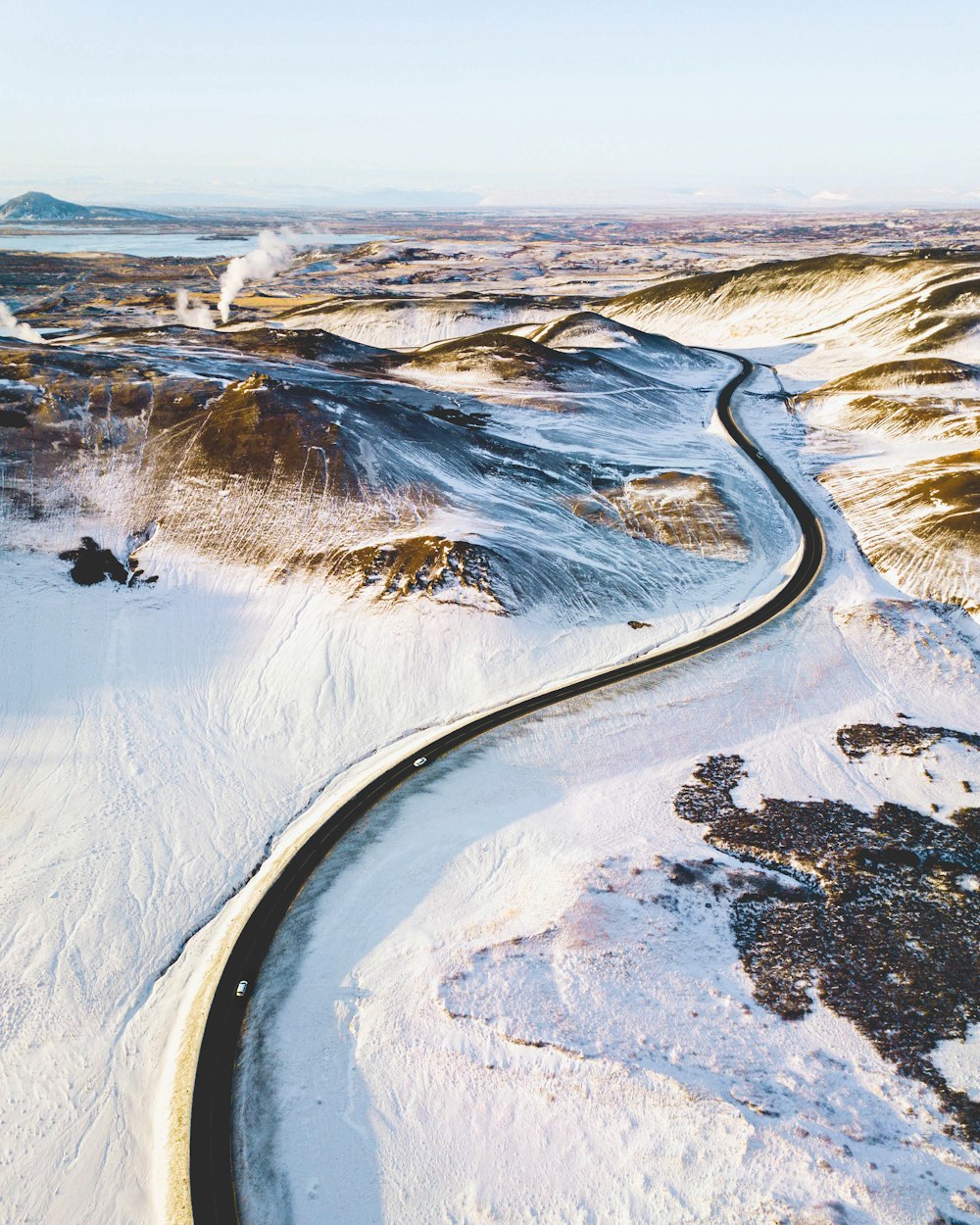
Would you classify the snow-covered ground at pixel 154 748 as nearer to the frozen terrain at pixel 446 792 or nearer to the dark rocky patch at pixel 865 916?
the frozen terrain at pixel 446 792

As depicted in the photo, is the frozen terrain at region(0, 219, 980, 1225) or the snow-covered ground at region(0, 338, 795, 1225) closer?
→ the frozen terrain at region(0, 219, 980, 1225)

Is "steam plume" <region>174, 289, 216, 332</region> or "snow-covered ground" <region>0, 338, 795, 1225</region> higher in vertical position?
"steam plume" <region>174, 289, 216, 332</region>

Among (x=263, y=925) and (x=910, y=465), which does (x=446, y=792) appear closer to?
(x=263, y=925)

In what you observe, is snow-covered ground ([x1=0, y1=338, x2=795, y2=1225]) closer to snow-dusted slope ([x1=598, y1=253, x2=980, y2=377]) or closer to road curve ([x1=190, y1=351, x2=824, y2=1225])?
road curve ([x1=190, y1=351, x2=824, y2=1225])

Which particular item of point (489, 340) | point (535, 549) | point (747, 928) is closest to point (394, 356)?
point (489, 340)

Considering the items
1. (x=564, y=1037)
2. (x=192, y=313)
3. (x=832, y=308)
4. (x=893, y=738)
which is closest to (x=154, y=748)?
(x=564, y=1037)

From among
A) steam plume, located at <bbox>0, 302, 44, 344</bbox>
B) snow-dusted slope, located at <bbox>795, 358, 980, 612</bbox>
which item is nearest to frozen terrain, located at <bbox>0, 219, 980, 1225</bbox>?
snow-dusted slope, located at <bbox>795, 358, 980, 612</bbox>
